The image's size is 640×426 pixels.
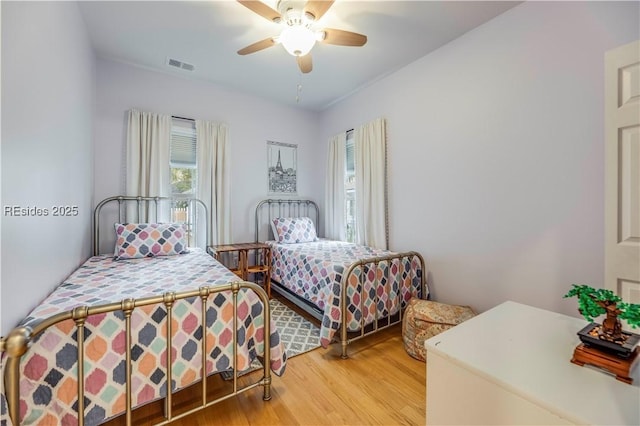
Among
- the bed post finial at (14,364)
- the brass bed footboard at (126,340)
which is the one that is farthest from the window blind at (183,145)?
the bed post finial at (14,364)

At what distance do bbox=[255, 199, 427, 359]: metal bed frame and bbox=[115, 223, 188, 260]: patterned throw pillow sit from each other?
1232 millimetres

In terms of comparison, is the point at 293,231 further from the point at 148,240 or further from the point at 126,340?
the point at 126,340

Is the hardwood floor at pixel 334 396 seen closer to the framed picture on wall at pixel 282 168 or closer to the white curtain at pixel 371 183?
the white curtain at pixel 371 183

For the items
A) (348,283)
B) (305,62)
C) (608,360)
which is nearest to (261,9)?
(305,62)

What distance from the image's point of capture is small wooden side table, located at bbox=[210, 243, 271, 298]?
3.08 meters

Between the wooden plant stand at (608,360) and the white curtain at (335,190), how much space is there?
9.87 feet

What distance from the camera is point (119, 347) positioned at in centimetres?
119

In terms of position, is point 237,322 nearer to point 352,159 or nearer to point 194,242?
point 194,242

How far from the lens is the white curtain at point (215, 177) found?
330 centimetres

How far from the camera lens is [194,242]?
129 inches

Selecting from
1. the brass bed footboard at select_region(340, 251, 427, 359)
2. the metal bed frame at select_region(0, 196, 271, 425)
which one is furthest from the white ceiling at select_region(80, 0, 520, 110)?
the metal bed frame at select_region(0, 196, 271, 425)

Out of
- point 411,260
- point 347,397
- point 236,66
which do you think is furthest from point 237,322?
point 236,66

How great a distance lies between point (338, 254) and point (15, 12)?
264 cm

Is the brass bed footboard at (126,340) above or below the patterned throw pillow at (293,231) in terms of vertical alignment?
below
